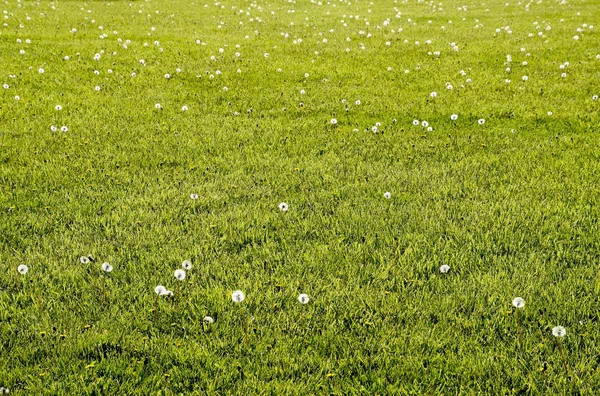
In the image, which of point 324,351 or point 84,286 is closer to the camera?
point 324,351

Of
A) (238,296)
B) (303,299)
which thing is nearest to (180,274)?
(238,296)

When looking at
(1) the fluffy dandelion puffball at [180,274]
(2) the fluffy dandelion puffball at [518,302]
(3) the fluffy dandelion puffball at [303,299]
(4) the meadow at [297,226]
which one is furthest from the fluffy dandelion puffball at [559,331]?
Result: (1) the fluffy dandelion puffball at [180,274]

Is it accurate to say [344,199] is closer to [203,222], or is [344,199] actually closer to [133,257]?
[203,222]

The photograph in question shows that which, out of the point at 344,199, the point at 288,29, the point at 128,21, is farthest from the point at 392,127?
the point at 128,21

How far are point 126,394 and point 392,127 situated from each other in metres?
5.58

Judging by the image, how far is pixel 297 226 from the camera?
507 centimetres

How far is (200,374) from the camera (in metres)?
3.37

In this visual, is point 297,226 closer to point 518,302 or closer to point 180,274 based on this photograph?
point 180,274

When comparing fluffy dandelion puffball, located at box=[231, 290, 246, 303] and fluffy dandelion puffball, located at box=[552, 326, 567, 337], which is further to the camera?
fluffy dandelion puffball, located at box=[231, 290, 246, 303]

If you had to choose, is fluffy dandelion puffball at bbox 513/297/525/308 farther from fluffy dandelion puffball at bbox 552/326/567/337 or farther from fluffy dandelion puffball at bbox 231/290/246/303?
fluffy dandelion puffball at bbox 231/290/246/303

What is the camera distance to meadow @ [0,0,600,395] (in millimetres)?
3469

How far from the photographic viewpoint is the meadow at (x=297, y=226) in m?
3.47

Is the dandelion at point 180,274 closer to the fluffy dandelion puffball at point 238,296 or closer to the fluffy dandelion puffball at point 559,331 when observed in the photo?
the fluffy dandelion puffball at point 238,296

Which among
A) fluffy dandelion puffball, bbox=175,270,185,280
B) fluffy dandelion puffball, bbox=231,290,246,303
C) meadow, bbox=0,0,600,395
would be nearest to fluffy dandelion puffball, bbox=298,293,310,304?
meadow, bbox=0,0,600,395
